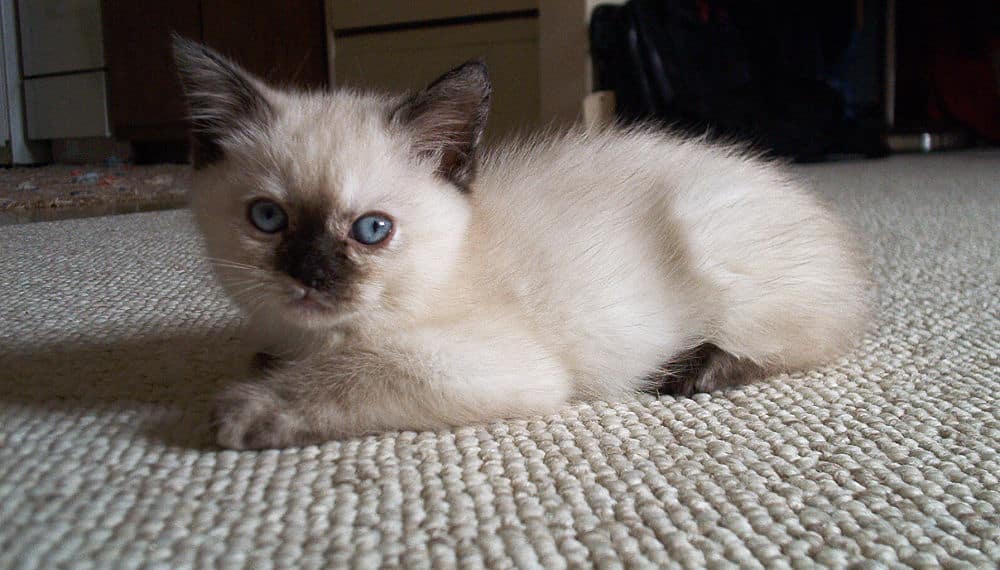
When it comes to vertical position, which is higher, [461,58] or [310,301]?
[461,58]

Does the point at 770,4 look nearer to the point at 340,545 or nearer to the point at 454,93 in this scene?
the point at 454,93

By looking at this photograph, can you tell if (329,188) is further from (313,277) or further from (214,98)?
(214,98)

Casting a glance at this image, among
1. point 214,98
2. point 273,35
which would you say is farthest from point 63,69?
point 214,98

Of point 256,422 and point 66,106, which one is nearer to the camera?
point 256,422

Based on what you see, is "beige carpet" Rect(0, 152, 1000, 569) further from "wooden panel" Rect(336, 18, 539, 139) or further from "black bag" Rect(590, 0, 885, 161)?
"wooden panel" Rect(336, 18, 539, 139)

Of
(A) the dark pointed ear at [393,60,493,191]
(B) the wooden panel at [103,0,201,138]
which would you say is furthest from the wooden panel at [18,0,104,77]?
(A) the dark pointed ear at [393,60,493,191]

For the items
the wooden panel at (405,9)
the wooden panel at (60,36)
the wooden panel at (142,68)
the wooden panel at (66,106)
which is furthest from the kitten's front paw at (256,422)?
the wooden panel at (60,36)

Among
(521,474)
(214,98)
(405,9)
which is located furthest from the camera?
(405,9)
